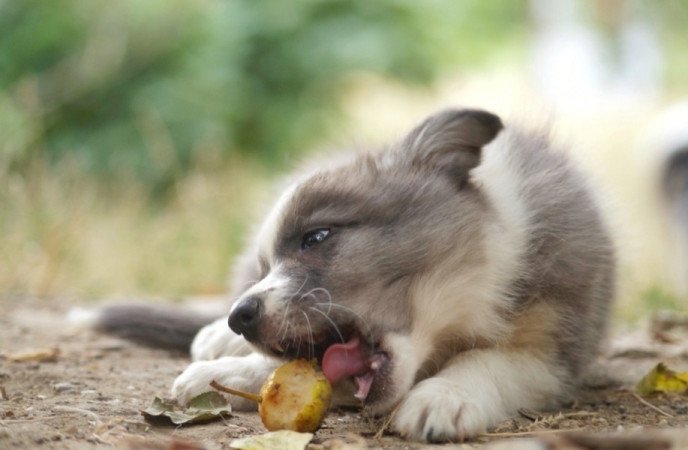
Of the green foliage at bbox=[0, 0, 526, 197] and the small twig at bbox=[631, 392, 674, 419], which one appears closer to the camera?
the small twig at bbox=[631, 392, 674, 419]

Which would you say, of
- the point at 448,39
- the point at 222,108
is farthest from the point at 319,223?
the point at 448,39

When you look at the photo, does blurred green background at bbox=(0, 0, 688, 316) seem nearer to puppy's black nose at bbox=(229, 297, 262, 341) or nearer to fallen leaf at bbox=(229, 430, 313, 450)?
puppy's black nose at bbox=(229, 297, 262, 341)

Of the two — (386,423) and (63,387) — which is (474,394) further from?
(63,387)

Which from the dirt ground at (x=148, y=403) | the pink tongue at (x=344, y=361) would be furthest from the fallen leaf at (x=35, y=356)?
the pink tongue at (x=344, y=361)

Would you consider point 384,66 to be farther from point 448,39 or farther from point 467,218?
point 467,218

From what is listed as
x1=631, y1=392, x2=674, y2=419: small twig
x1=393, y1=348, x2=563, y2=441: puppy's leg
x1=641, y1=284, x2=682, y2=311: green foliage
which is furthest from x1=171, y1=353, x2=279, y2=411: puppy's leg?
x1=641, y1=284, x2=682, y2=311: green foliage

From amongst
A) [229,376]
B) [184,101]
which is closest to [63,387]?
[229,376]

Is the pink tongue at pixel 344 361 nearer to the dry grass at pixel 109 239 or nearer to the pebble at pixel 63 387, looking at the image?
the pebble at pixel 63 387
